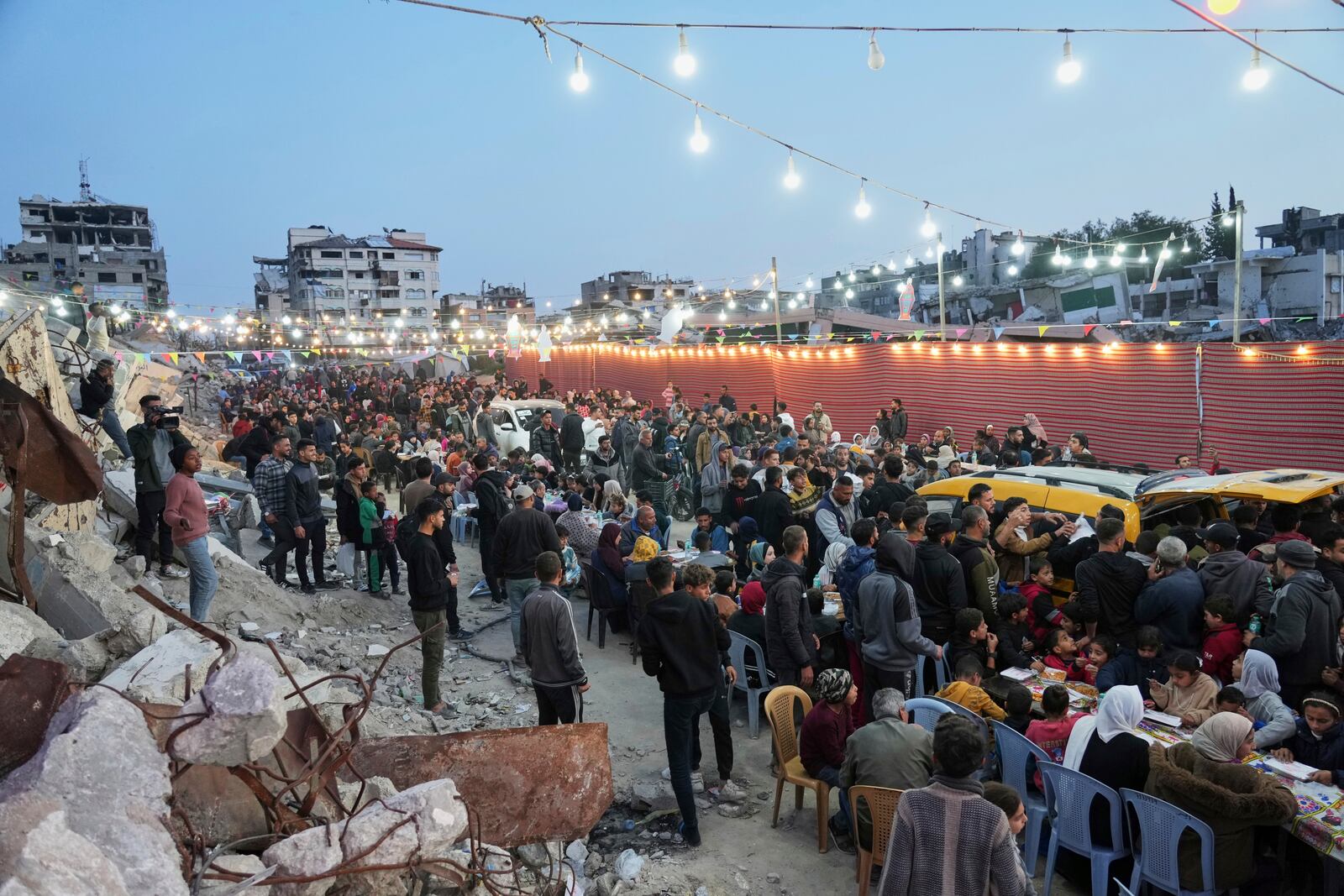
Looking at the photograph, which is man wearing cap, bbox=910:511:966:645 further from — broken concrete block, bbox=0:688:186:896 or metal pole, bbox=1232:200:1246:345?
metal pole, bbox=1232:200:1246:345

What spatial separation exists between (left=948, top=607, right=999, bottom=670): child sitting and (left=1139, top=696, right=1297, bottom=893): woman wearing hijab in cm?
188

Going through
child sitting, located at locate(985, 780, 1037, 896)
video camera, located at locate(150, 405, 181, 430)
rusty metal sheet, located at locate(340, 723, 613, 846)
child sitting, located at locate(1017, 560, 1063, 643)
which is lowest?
child sitting, located at locate(1017, 560, 1063, 643)

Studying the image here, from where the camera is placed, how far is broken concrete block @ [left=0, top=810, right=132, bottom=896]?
1.80 metres

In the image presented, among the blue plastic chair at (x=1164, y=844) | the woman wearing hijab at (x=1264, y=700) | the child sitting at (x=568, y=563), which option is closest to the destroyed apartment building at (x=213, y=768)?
the blue plastic chair at (x=1164, y=844)

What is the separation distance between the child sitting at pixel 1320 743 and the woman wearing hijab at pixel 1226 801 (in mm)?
555

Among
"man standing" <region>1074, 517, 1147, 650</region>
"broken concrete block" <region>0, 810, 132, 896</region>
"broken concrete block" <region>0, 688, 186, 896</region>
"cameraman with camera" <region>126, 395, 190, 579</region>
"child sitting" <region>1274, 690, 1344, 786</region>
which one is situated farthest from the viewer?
"cameraman with camera" <region>126, 395, 190, 579</region>

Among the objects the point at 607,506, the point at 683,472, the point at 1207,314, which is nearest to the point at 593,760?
the point at 607,506

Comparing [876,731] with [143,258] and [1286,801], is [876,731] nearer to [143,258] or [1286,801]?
[1286,801]

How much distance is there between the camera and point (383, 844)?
96.5 inches

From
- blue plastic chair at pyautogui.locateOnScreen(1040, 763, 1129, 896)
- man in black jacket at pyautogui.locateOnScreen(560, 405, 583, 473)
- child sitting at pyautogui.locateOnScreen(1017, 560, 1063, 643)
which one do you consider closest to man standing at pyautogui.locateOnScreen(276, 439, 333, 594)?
man in black jacket at pyautogui.locateOnScreen(560, 405, 583, 473)

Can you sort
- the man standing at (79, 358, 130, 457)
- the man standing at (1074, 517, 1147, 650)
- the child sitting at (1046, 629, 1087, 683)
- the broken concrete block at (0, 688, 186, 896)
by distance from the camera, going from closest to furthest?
the broken concrete block at (0, 688, 186, 896) → the child sitting at (1046, 629, 1087, 683) → the man standing at (1074, 517, 1147, 650) → the man standing at (79, 358, 130, 457)

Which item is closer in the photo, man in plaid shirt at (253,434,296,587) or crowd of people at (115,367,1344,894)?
crowd of people at (115,367,1344,894)

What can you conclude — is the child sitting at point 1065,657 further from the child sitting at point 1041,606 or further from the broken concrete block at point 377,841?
the broken concrete block at point 377,841

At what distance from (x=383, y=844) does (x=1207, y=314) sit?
33473mm
